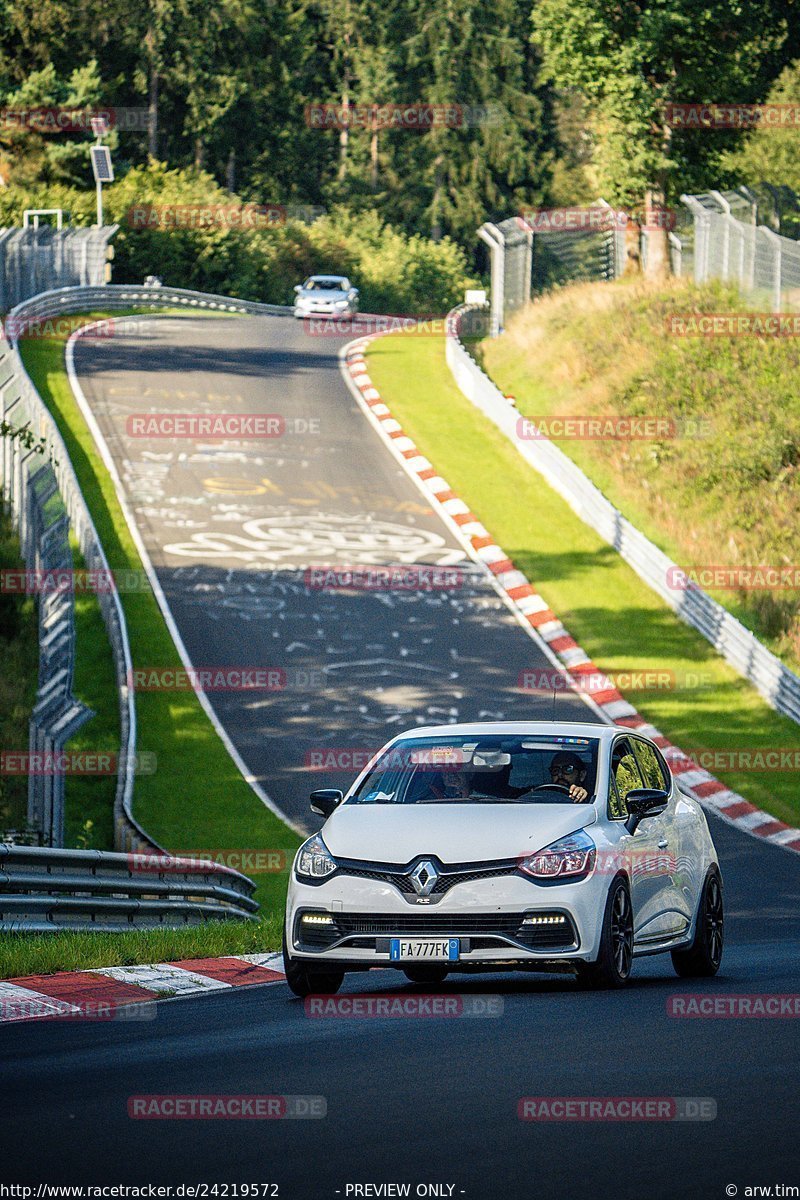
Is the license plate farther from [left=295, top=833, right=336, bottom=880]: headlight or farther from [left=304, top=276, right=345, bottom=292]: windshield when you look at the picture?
[left=304, top=276, right=345, bottom=292]: windshield

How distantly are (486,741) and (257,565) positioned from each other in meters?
21.0

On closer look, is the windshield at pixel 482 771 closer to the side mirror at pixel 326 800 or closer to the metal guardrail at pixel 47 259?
the side mirror at pixel 326 800

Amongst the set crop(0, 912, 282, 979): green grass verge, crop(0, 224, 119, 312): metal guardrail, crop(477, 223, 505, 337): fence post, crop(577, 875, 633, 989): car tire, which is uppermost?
crop(577, 875, 633, 989): car tire

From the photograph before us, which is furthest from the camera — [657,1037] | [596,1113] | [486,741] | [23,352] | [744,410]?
[23,352]

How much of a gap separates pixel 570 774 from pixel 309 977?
1889 millimetres

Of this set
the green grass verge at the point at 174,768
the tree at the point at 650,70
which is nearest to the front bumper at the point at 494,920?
the green grass verge at the point at 174,768

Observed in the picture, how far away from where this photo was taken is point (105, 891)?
1361 centimetres

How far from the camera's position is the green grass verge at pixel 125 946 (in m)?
11.3

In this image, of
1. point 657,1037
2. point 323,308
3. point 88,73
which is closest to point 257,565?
point 657,1037

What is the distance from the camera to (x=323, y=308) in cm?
5972

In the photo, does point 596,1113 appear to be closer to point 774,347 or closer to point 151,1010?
point 151,1010

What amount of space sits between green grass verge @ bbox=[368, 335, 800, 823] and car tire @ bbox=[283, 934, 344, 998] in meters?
13.0

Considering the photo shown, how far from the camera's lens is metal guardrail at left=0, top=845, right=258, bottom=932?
1247 cm

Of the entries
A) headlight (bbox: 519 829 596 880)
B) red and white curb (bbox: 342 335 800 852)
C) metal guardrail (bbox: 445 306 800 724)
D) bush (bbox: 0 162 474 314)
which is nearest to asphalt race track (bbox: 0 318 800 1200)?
headlight (bbox: 519 829 596 880)
